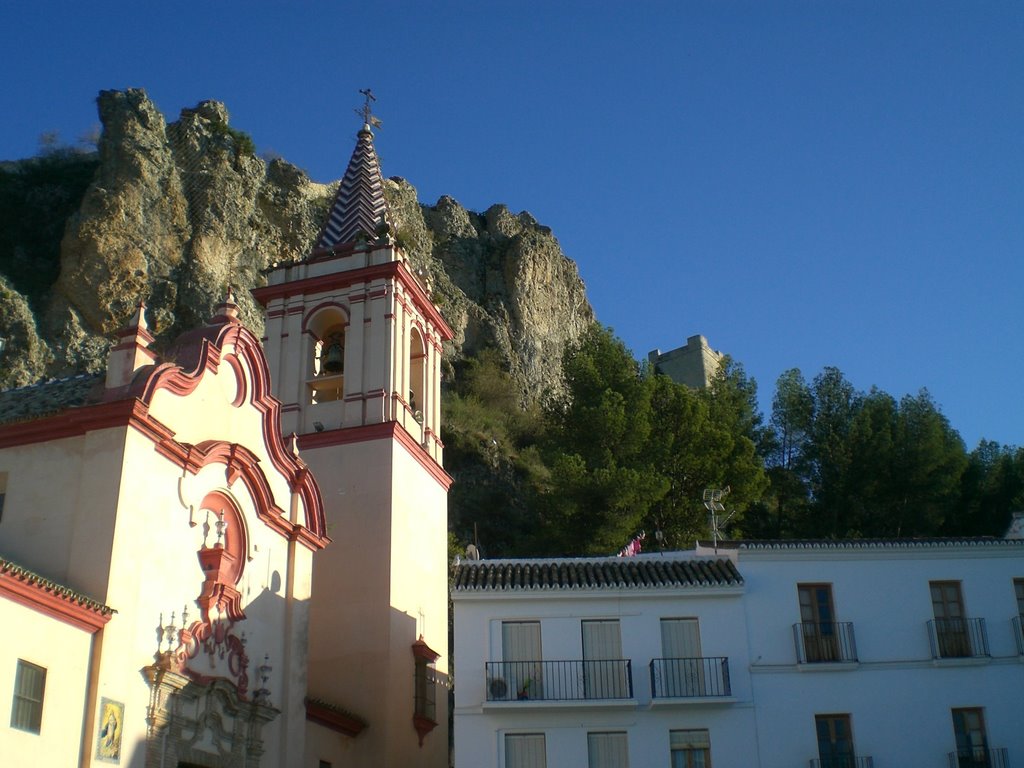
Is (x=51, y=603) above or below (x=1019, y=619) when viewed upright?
Answer: below

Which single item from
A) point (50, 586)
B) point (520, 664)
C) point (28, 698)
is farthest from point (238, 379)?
point (28, 698)

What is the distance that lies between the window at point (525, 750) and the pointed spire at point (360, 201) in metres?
15.5

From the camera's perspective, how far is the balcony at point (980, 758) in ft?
69.0

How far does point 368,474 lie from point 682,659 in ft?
30.4

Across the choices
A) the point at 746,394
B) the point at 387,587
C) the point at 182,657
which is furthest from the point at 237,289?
the point at 182,657

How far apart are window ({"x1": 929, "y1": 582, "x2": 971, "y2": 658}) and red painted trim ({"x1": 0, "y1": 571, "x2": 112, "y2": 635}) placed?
15065mm

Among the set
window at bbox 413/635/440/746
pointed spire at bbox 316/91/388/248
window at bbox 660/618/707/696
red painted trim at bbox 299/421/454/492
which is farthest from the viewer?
pointed spire at bbox 316/91/388/248

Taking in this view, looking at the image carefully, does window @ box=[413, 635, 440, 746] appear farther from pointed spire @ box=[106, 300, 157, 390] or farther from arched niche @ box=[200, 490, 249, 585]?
pointed spire @ box=[106, 300, 157, 390]

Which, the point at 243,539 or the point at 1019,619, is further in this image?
the point at 1019,619

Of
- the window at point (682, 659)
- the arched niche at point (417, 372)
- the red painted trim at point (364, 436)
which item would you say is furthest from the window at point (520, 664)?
the arched niche at point (417, 372)

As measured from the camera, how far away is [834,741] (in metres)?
21.2

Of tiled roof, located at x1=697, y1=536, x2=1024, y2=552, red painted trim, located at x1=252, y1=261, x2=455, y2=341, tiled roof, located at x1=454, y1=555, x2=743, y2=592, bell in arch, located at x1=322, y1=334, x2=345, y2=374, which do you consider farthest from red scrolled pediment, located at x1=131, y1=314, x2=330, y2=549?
tiled roof, located at x1=697, y1=536, x2=1024, y2=552

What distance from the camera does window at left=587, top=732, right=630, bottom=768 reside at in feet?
68.4

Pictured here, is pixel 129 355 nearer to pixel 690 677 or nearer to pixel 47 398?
pixel 47 398
